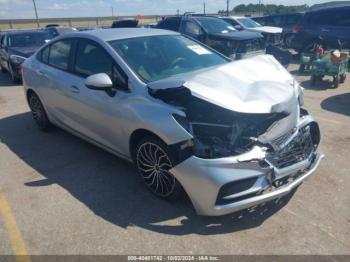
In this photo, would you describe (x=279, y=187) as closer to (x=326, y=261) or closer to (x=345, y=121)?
(x=326, y=261)

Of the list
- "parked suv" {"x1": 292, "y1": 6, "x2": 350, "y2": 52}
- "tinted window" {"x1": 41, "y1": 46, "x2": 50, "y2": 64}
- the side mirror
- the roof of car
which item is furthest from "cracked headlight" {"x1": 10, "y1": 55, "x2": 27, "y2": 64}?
"parked suv" {"x1": 292, "y1": 6, "x2": 350, "y2": 52}

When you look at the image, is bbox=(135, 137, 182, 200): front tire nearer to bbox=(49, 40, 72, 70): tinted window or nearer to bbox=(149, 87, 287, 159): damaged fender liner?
bbox=(149, 87, 287, 159): damaged fender liner

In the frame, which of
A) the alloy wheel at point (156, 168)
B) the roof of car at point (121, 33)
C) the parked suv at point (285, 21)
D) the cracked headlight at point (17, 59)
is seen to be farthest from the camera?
the parked suv at point (285, 21)

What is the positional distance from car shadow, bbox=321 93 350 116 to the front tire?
441cm

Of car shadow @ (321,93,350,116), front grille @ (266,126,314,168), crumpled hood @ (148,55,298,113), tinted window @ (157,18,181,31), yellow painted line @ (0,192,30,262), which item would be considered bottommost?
yellow painted line @ (0,192,30,262)

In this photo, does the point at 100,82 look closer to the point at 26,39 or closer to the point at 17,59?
the point at 17,59

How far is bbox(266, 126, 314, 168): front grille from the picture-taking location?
3.04m

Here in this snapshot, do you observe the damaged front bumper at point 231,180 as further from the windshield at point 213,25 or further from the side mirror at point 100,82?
the windshield at point 213,25

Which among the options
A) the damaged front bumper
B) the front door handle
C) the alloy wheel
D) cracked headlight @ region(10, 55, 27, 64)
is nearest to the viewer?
the damaged front bumper

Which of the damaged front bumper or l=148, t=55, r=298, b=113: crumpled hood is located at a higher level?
l=148, t=55, r=298, b=113: crumpled hood

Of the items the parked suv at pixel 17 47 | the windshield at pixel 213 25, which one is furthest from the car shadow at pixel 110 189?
the windshield at pixel 213 25

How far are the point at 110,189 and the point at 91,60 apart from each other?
163 centimetres

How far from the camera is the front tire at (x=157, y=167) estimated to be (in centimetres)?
328

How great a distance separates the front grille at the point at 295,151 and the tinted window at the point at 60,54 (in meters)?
3.13
